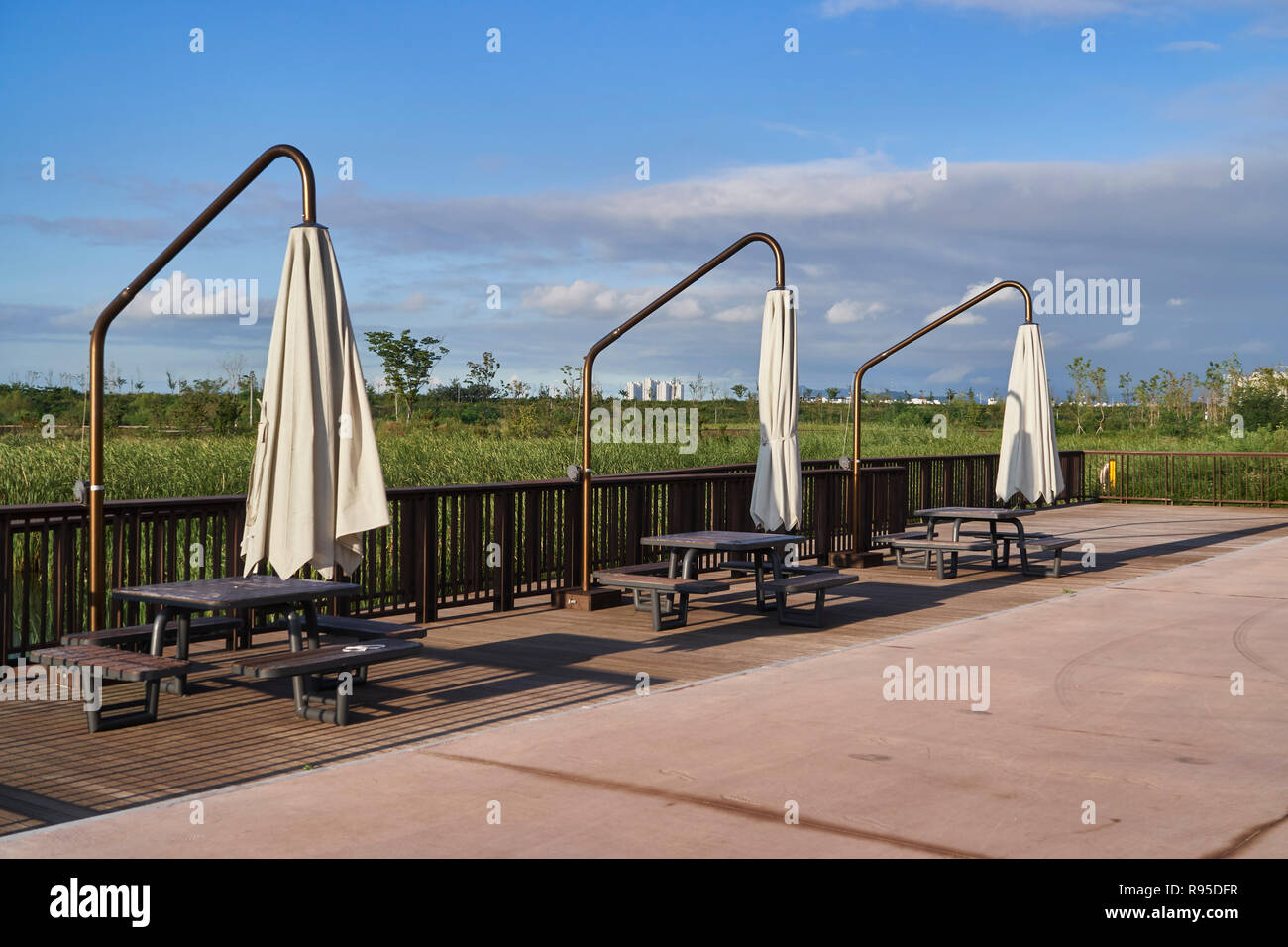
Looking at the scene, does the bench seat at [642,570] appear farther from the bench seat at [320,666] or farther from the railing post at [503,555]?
the bench seat at [320,666]

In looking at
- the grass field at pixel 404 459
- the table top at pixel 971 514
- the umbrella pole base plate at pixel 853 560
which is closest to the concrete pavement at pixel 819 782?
the table top at pixel 971 514

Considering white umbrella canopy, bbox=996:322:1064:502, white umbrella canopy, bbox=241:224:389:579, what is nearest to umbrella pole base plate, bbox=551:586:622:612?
white umbrella canopy, bbox=241:224:389:579

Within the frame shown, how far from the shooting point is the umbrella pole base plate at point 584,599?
11086 mm

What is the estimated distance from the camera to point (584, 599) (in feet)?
36.4

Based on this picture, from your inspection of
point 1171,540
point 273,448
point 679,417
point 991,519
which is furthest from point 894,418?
point 273,448

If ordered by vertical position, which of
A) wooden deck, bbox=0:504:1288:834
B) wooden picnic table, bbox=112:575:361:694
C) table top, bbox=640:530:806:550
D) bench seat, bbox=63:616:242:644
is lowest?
wooden deck, bbox=0:504:1288:834

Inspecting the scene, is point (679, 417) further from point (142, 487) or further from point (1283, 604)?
point (1283, 604)

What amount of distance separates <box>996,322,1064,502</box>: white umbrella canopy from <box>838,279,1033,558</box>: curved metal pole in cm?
92

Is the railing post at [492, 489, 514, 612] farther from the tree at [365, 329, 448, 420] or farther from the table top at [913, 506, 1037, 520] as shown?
the tree at [365, 329, 448, 420]

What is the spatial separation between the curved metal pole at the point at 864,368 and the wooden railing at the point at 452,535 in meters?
0.34

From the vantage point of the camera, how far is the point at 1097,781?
550cm

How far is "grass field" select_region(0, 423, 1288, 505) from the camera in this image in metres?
16.5

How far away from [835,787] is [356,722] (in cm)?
279
